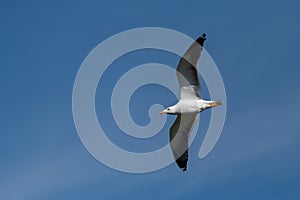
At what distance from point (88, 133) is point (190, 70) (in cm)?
640

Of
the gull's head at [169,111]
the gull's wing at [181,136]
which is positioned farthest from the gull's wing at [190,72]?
the gull's wing at [181,136]

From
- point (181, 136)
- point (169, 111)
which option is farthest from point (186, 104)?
point (181, 136)

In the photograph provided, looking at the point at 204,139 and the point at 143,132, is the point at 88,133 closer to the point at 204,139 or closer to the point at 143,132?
the point at 143,132

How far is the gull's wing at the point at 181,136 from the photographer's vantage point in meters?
45.6

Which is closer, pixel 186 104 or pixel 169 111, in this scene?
pixel 186 104

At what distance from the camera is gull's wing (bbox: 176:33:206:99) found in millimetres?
42562

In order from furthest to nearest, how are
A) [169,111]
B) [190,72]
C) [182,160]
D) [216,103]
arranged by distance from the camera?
[182,160] → [169,111] → [216,103] → [190,72]

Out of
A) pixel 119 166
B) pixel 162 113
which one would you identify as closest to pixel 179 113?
pixel 162 113

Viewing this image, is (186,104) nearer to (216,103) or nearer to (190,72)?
(216,103)

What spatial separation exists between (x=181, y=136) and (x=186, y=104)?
192 centimetres

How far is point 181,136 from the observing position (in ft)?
151

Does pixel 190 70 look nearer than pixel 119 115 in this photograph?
Yes

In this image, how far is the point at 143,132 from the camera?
45188 mm

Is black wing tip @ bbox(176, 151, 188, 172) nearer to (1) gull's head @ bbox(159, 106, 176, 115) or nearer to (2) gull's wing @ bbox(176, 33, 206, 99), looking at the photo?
(1) gull's head @ bbox(159, 106, 176, 115)
